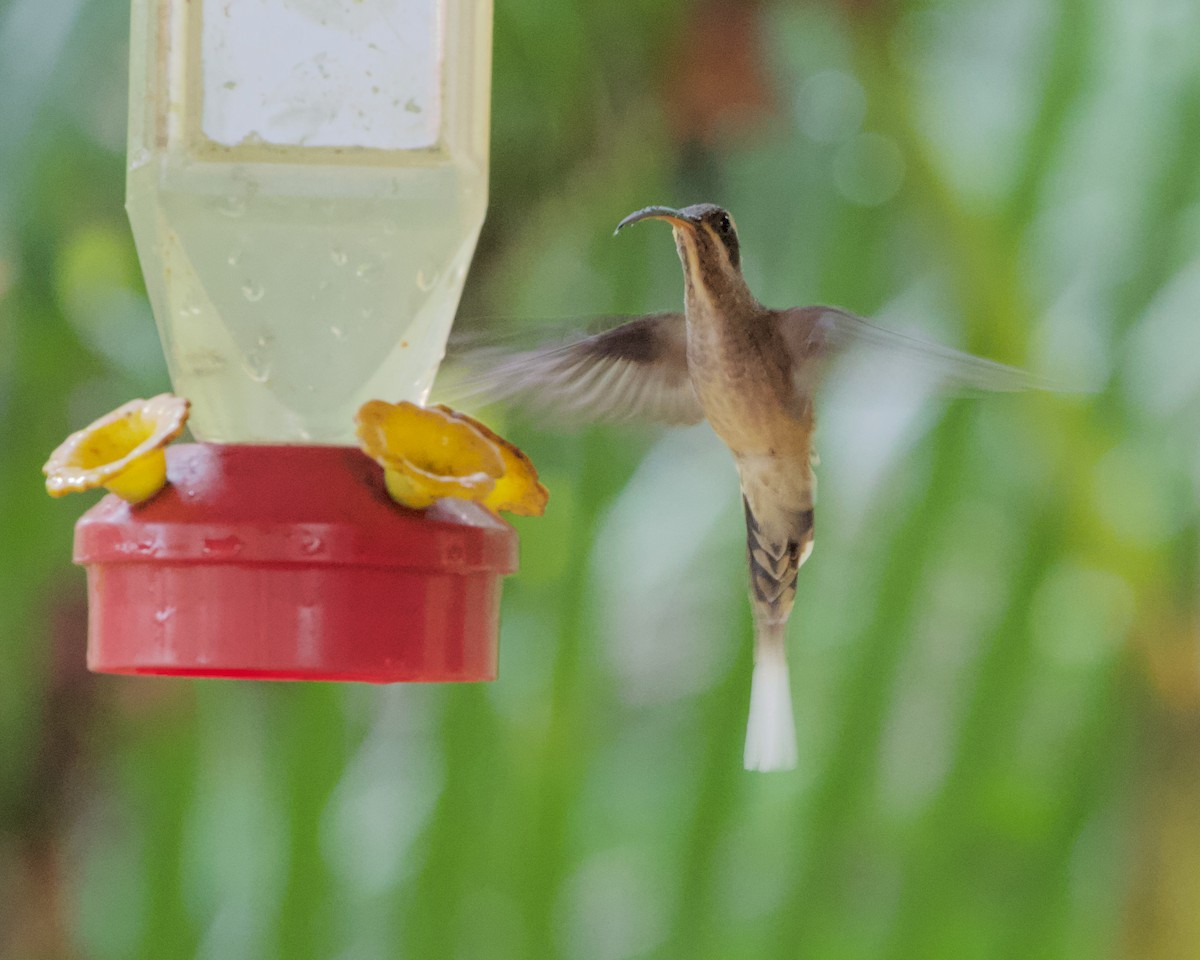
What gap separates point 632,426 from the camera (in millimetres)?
1744

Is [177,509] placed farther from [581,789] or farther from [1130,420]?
[1130,420]

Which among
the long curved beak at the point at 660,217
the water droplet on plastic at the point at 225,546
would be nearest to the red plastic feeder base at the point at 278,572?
the water droplet on plastic at the point at 225,546

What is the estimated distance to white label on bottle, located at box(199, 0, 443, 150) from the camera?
1436mm

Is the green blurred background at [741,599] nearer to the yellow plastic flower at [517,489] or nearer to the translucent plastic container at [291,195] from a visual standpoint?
the translucent plastic container at [291,195]

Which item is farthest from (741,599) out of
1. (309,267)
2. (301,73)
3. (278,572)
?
(278,572)

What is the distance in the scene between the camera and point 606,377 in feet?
5.74

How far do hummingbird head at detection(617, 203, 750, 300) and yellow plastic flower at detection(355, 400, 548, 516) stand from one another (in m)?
0.26

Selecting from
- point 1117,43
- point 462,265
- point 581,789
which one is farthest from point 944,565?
point 462,265

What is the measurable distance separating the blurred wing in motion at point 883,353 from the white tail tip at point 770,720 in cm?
37

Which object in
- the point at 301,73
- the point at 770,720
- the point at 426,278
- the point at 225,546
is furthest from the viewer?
the point at 770,720

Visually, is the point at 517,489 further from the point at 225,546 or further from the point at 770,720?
the point at 770,720

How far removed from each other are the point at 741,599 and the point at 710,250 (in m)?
1.26

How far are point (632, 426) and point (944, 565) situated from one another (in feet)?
3.29

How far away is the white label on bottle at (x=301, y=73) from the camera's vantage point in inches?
56.5
